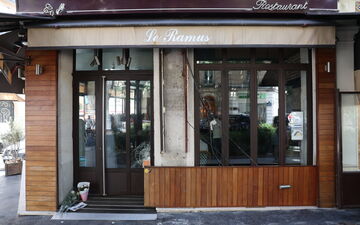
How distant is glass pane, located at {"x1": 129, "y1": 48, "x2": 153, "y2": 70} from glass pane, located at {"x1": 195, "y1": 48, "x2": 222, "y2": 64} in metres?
1.21

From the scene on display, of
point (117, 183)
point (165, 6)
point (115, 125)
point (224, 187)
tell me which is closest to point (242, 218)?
point (224, 187)

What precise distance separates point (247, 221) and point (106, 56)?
4727 mm

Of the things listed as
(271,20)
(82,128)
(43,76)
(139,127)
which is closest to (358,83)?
(271,20)

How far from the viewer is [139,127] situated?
18.7ft

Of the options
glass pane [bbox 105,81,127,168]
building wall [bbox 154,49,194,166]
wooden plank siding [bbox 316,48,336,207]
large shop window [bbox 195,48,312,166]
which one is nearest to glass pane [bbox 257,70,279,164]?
large shop window [bbox 195,48,312,166]

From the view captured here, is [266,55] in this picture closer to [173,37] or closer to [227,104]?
[227,104]

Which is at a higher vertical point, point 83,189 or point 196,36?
point 196,36

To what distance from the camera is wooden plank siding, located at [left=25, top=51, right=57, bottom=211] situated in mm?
4969

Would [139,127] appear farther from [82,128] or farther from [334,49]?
[334,49]

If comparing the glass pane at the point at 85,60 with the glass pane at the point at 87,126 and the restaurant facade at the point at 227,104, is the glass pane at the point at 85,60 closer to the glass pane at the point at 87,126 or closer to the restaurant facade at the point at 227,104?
the restaurant facade at the point at 227,104

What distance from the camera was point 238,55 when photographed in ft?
16.9

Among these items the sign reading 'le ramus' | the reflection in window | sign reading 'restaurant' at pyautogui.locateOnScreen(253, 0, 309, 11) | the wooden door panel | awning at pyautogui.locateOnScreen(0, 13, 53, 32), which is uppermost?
sign reading 'restaurant' at pyautogui.locateOnScreen(253, 0, 309, 11)

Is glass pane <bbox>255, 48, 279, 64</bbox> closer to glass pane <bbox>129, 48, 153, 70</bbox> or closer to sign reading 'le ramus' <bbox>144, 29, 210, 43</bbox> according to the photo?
sign reading 'le ramus' <bbox>144, 29, 210, 43</bbox>

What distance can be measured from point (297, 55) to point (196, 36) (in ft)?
7.86
